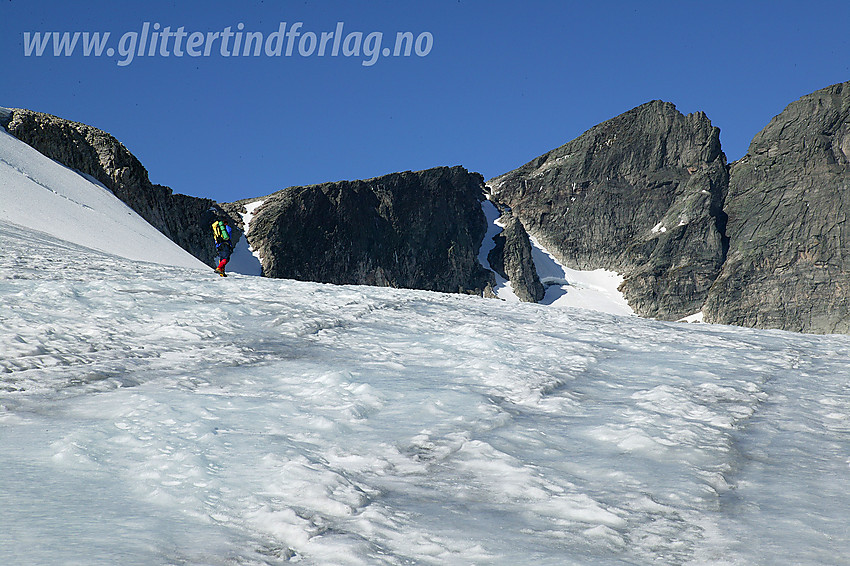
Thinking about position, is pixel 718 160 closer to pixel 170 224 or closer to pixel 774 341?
pixel 170 224

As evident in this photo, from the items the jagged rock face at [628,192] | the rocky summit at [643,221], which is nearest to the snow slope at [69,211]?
the rocky summit at [643,221]

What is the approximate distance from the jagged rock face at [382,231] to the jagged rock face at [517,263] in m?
3.67

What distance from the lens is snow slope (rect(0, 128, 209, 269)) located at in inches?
720

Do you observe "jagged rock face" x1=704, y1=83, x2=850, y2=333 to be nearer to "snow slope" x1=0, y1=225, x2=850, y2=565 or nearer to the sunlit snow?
the sunlit snow

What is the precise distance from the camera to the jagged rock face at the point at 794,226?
120m

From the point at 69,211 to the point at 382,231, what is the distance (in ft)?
303

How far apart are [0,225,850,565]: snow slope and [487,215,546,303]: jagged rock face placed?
380 feet

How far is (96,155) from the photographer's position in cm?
3950

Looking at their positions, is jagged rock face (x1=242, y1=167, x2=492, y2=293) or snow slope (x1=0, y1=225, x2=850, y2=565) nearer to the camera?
snow slope (x1=0, y1=225, x2=850, y2=565)

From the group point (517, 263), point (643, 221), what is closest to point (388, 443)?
point (517, 263)

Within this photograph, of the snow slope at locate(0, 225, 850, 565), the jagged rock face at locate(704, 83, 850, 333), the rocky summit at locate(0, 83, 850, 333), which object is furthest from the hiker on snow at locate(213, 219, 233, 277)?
the jagged rock face at locate(704, 83, 850, 333)

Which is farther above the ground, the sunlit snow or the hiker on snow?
the hiker on snow

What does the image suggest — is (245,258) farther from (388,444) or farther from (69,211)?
(388,444)

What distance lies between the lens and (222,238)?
18.0m
